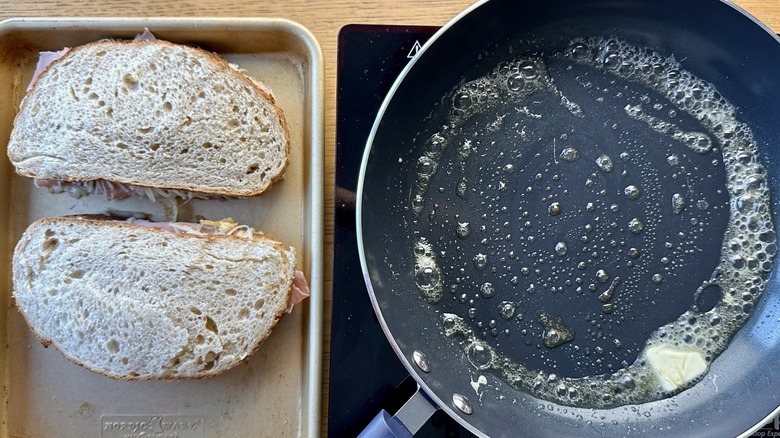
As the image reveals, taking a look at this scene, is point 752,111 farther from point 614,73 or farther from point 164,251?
point 164,251

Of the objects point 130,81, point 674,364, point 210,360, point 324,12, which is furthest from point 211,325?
point 674,364

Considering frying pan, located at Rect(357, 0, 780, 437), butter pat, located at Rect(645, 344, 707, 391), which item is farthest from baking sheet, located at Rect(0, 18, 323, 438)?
butter pat, located at Rect(645, 344, 707, 391)

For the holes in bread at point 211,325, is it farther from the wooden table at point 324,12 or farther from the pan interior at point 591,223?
the pan interior at point 591,223

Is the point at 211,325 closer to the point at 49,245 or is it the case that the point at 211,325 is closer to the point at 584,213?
the point at 49,245

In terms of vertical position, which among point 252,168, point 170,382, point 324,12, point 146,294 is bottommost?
point 170,382

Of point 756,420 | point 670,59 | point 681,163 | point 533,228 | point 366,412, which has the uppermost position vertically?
point 670,59

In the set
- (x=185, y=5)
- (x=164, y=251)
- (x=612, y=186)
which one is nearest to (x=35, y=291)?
(x=164, y=251)
